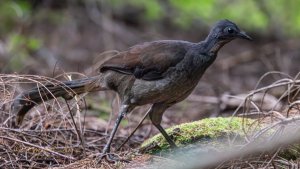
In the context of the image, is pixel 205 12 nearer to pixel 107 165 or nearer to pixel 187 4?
pixel 187 4

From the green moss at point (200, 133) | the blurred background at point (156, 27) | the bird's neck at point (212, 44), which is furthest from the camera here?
the blurred background at point (156, 27)

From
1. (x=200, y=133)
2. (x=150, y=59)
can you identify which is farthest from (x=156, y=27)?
(x=200, y=133)

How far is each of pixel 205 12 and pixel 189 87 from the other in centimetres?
729

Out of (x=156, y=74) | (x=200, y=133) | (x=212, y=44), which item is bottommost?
(x=200, y=133)

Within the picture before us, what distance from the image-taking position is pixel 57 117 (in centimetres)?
578

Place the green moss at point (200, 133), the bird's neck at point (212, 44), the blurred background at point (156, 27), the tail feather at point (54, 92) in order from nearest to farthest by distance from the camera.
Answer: the green moss at point (200, 133) < the bird's neck at point (212, 44) < the tail feather at point (54, 92) < the blurred background at point (156, 27)

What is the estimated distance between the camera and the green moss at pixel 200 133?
16.1 ft

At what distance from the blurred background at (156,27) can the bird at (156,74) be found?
5.30m

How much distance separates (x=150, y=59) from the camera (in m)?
5.05

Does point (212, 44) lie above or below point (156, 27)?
above

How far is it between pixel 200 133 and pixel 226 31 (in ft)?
2.99

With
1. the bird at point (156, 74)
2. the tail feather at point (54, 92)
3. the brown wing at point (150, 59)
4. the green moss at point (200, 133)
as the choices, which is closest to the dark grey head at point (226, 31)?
the bird at point (156, 74)

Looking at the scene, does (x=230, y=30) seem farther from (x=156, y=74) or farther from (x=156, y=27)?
(x=156, y=27)

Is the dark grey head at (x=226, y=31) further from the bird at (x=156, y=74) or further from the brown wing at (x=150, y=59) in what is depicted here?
the brown wing at (x=150, y=59)
